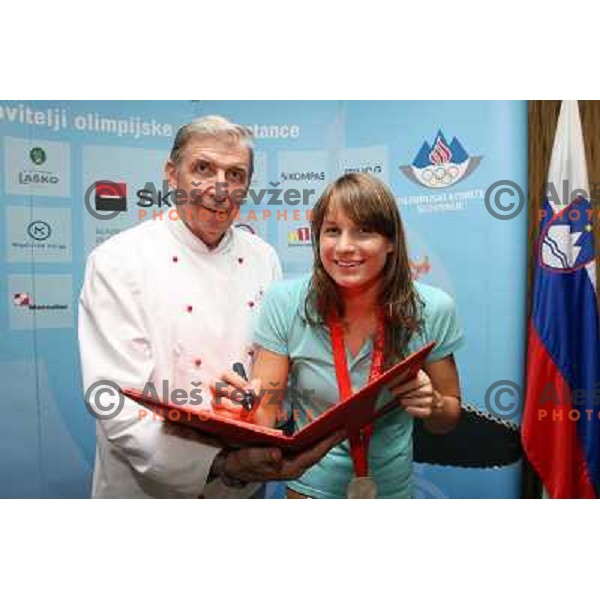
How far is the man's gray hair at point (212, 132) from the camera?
86.2 inches

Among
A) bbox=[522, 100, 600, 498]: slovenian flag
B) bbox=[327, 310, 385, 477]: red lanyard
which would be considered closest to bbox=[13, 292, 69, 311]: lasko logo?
bbox=[327, 310, 385, 477]: red lanyard

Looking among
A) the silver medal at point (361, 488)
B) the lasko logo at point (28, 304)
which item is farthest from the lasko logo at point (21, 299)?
the silver medal at point (361, 488)

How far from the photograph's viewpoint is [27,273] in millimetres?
2229

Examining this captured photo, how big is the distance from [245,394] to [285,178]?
73 centimetres

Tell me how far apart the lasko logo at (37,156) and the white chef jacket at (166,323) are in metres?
0.35

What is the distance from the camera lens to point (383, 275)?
216 cm

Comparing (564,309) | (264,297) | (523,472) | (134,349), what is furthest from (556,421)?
(134,349)

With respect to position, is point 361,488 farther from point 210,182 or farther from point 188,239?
point 210,182

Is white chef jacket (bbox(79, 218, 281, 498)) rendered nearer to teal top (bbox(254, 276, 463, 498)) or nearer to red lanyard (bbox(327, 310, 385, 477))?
teal top (bbox(254, 276, 463, 498))

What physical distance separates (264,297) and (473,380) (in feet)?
2.53

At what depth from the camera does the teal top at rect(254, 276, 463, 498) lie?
2.17 m
